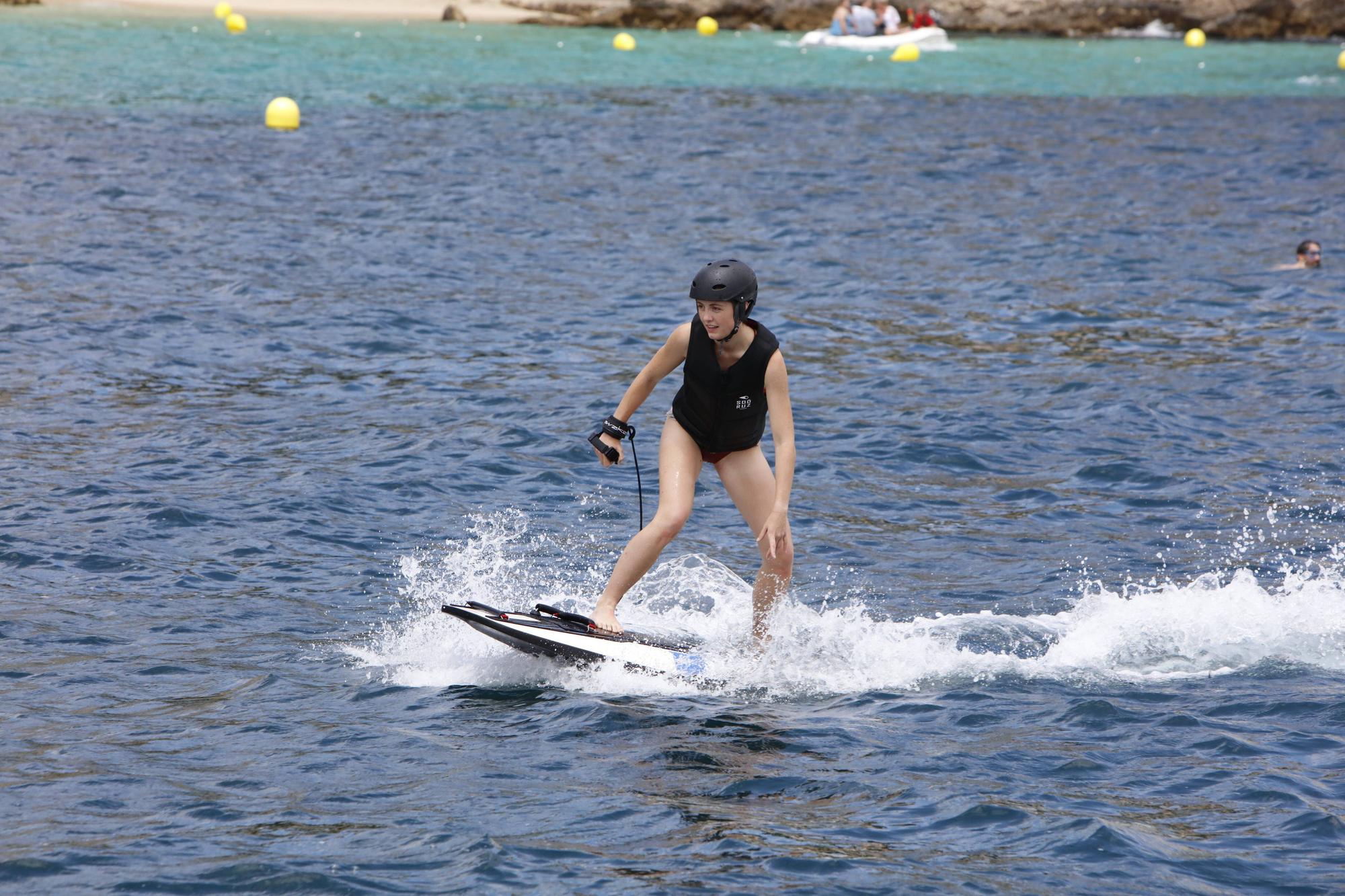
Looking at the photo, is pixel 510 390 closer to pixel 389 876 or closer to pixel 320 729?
pixel 320 729

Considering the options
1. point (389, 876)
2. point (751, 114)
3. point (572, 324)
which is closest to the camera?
point (389, 876)

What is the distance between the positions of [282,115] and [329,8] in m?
31.7

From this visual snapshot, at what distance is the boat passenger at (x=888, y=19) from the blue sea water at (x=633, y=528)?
25855mm

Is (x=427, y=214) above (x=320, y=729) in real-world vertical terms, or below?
above

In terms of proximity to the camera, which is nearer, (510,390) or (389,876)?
(389,876)

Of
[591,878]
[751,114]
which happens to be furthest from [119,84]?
[591,878]

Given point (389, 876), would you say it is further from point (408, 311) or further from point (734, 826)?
point (408, 311)

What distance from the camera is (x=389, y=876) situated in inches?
238

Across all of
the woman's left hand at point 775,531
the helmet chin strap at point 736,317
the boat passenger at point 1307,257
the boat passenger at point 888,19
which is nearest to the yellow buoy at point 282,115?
the boat passenger at point 1307,257

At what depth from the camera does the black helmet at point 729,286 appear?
775 cm

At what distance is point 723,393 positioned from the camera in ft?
26.8

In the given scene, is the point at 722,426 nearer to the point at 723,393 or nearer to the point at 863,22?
the point at 723,393

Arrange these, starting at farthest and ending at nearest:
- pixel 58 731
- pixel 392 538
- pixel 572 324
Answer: pixel 572 324 → pixel 392 538 → pixel 58 731

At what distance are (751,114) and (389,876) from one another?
2942cm
